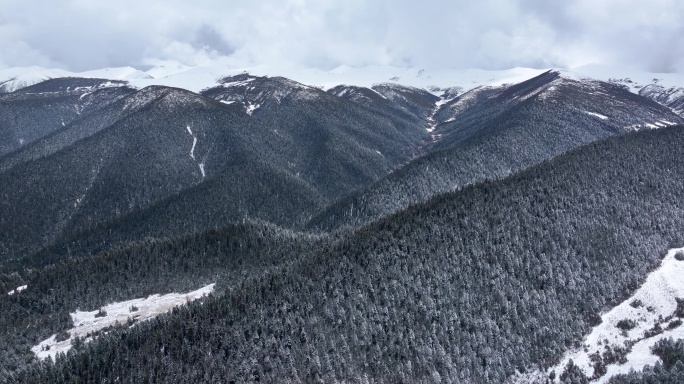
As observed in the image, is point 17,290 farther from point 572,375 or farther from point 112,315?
point 572,375

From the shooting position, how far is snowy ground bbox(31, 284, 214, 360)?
134 meters

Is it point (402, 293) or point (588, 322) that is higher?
point (402, 293)

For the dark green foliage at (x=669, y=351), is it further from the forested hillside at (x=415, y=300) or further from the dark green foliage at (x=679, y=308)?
the forested hillside at (x=415, y=300)

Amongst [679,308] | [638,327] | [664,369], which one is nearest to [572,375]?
[664,369]

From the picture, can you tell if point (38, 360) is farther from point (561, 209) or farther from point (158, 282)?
point (561, 209)

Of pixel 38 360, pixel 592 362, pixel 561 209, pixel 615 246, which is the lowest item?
pixel 592 362

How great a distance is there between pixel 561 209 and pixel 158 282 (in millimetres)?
153384

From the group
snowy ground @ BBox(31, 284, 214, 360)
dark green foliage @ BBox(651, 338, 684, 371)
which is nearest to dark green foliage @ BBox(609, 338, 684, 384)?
dark green foliage @ BBox(651, 338, 684, 371)

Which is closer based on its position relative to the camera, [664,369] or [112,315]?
[664,369]

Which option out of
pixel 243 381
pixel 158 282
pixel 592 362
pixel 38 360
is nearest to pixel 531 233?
pixel 592 362

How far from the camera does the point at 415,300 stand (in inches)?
5881

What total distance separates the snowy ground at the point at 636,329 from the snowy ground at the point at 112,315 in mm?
105617

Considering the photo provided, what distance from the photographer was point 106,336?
127 metres

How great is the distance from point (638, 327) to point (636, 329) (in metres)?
1.21
